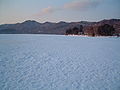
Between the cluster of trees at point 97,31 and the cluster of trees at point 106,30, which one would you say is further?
the cluster of trees at point 97,31

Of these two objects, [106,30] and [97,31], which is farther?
[97,31]

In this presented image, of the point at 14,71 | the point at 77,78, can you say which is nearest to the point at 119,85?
the point at 77,78

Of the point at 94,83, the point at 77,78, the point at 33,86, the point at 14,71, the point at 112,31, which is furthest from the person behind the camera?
the point at 112,31

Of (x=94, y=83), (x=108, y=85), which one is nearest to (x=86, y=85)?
(x=94, y=83)

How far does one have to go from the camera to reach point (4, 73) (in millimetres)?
8992

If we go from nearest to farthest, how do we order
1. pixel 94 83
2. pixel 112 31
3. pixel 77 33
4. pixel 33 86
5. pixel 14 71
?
pixel 33 86 → pixel 94 83 → pixel 14 71 → pixel 112 31 → pixel 77 33

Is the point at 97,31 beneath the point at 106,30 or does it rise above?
beneath

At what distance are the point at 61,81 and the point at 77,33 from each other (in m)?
119

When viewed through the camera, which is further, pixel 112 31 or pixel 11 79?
pixel 112 31

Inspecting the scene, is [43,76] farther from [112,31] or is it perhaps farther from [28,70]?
[112,31]

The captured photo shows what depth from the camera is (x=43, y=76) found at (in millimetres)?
8719

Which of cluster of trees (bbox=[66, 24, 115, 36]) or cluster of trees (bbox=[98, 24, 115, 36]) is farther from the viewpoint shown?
cluster of trees (bbox=[66, 24, 115, 36])

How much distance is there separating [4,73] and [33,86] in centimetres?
280

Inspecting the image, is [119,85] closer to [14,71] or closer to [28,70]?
[28,70]
